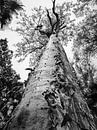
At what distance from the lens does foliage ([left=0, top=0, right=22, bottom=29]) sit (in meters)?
4.76

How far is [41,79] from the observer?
1.21 m

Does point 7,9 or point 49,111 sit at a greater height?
point 7,9

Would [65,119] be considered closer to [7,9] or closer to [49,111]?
[49,111]

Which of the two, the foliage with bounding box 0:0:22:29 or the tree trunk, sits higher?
the foliage with bounding box 0:0:22:29

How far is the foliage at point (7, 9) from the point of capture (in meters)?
4.76

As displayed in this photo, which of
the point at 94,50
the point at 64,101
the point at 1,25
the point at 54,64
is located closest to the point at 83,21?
the point at 94,50

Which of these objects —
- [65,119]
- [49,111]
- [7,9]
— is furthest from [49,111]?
[7,9]

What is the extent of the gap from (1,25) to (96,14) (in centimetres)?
696

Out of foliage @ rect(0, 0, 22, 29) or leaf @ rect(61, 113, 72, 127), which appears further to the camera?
foliage @ rect(0, 0, 22, 29)

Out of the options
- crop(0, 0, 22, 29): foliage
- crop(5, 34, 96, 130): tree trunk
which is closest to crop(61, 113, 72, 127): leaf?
crop(5, 34, 96, 130): tree trunk

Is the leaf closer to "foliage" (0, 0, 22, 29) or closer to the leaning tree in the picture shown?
the leaning tree

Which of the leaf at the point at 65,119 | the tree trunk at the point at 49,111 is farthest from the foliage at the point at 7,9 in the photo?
the leaf at the point at 65,119

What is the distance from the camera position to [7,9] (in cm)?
492

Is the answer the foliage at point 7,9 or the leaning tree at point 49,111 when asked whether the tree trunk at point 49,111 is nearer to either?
the leaning tree at point 49,111
